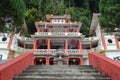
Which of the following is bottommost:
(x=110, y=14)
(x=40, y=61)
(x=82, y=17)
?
(x=40, y=61)

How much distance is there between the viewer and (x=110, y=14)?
11070 mm

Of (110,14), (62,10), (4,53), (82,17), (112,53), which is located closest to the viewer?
(110,14)

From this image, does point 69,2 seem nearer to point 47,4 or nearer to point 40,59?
point 47,4

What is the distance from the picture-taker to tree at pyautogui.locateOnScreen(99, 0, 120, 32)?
10603 millimetres

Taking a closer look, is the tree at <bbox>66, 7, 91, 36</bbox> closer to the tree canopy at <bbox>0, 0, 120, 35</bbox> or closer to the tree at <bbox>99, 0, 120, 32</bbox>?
the tree canopy at <bbox>0, 0, 120, 35</bbox>

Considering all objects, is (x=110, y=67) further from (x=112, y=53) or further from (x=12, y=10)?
(x=112, y=53)

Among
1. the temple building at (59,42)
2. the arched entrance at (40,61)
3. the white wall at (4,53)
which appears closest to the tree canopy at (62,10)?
the temple building at (59,42)

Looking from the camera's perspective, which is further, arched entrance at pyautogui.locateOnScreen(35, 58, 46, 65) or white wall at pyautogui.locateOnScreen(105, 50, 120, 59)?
arched entrance at pyautogui.locateOnScreen(35, 58, 46, 65)

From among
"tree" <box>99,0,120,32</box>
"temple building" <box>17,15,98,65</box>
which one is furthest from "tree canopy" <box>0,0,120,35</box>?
"temple building" <box>17,15,98,65</box>

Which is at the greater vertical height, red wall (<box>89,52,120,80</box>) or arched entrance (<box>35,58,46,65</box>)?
arched entrance (<box>35,58,46,65</box>)

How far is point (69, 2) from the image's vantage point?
4591cm

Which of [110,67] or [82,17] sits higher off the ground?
[82,17]

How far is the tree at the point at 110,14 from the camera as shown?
10.6m

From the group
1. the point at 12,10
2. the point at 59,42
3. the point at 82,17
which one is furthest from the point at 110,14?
the point at 82,17
